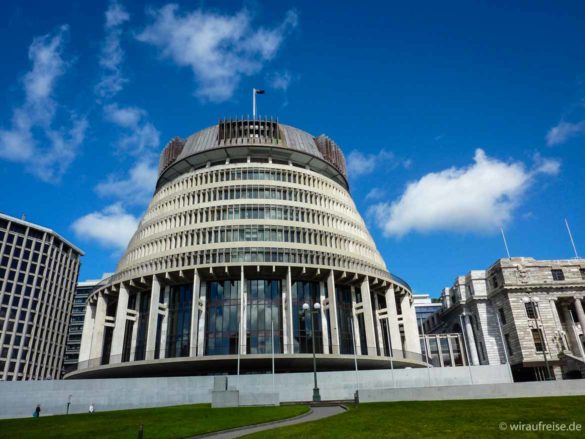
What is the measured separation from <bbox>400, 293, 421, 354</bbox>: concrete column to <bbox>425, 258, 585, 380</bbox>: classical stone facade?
576 inches

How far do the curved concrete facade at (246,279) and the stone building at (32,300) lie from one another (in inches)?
2029

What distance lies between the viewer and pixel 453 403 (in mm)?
30031

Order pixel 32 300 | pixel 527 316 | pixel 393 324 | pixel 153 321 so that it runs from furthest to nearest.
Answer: pixel 32 300 < pixel 527 316 < pixel 393 324 < pixel 153 321

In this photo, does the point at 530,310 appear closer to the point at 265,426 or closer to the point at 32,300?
the point at 265,426

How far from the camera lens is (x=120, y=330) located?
61125 millimetres

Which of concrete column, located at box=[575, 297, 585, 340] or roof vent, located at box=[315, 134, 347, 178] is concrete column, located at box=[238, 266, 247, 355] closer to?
roof vent, located at box=[315, 134, 347, 178]

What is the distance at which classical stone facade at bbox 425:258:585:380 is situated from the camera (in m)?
75.6

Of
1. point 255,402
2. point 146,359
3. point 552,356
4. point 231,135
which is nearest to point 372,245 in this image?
point 231,135

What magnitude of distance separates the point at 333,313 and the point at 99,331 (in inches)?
1293

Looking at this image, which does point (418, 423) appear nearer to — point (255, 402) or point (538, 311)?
point (255, 402)

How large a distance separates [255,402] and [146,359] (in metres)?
26.8

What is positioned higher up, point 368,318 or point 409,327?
point 368,318

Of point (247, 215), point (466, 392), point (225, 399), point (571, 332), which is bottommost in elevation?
point (466, 392)

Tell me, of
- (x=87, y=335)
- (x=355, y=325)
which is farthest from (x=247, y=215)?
(x=87, y=335)
